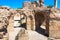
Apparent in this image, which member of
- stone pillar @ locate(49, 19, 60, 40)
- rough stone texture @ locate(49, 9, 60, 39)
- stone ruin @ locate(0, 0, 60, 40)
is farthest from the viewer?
stone pillar @ locate(49, 19, 60, 40)

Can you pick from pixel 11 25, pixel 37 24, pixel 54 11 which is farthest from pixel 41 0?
pixel 54 11

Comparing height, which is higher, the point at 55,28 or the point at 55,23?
the point at 55,23

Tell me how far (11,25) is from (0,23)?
17.1m

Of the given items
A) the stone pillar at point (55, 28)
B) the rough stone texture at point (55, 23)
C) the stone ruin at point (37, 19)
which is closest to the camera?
the stone ruin at point (37, 19)

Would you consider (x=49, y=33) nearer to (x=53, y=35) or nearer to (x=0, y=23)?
(x=53, y=35)

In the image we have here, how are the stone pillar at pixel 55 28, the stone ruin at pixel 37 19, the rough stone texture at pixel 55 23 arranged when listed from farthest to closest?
the stone pillar at pixel 55 28, the rough stone texture at pixel 55 23, the stone ruin at pixel 37 19

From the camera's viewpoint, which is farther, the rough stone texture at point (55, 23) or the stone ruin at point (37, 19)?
the rough stone texture at point (55, 23)

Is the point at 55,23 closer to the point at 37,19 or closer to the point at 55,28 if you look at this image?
the point at 55,28

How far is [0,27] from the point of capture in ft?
9.55

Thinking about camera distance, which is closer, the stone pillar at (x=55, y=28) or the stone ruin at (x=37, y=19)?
the stone ruin at (x=37, y=19)

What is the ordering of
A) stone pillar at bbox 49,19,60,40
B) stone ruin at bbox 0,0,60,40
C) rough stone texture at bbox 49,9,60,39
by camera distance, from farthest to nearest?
stone pillar at bbox 49,19,60,40 → rough stone texture at bbox 49,9,60,39 → stone ruin at bbox 0,0,60,40

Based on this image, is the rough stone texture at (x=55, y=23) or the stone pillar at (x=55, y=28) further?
the stone pillar at (x=55, y=28)

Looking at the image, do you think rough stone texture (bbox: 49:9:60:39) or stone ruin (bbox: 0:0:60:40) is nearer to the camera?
stone ruin (bbox: 0:0:60:40)

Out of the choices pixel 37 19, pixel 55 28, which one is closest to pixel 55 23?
pixel 55 28
